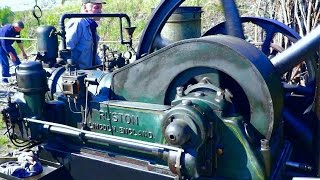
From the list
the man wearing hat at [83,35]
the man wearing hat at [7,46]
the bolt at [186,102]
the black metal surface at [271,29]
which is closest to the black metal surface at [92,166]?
the bolt at [186,102]

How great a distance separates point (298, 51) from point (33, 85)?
Result: 1771 mm

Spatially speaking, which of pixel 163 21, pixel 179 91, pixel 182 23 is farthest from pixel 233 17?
pixel 182 23

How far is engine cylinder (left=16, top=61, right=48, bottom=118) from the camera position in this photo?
2.77 meters

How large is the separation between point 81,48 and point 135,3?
743 cm

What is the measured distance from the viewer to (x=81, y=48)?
15.6 feet

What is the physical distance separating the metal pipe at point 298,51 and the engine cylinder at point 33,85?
1585 millimetres

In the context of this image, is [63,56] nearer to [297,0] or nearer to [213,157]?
[213,157]

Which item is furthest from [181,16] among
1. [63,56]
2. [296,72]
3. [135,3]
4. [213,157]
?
[135,3]

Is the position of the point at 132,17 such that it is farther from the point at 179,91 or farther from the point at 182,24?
the point at 179,91

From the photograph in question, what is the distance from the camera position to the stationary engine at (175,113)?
2.17 meters

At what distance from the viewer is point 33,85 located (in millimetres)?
2777

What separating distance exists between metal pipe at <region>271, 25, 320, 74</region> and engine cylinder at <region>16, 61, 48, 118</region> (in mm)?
1585

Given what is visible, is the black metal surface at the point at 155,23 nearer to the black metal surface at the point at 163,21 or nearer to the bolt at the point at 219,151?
the black metal surface at the point at 163,21

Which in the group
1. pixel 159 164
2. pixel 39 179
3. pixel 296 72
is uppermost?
pixel 296 72
